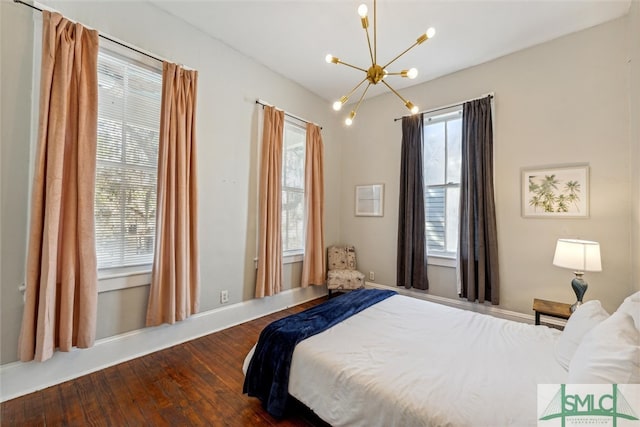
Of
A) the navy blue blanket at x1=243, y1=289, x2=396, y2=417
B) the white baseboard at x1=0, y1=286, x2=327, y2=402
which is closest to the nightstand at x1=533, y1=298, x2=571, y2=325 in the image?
the navy blue blanket at x1=243, y1=289, x2=396, y2=417

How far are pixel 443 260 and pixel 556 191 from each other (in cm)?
140

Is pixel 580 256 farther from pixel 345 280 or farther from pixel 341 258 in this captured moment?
pixel 341 258

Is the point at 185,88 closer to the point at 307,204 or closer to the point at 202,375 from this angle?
the point at 307,204

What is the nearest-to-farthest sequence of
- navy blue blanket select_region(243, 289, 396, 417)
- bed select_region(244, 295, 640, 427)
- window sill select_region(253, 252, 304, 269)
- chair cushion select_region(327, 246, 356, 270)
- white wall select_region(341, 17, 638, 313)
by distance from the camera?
bed select_region(244, 295, 640, 427) → navy blue blanket select_region(243, 289, 396, 417) → white wall select_region(341, 17, 638, 313) → window sill select_region(253, 252, 304, 269) → chair cushion select_region(327, 246, 356, 270)

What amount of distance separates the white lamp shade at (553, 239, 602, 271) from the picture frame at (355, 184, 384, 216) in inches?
83.8

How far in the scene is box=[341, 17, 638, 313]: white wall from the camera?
2439mm

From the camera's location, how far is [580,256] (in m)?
2.17

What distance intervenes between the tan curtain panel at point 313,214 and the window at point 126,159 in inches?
77.0

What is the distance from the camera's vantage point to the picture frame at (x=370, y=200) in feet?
13.2

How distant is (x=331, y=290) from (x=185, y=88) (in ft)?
10.4

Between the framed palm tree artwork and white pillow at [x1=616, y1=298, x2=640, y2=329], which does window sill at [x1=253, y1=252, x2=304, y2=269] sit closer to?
the framed palm tree artwork

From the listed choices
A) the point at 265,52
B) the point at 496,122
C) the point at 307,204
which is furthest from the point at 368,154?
the point at 265,52

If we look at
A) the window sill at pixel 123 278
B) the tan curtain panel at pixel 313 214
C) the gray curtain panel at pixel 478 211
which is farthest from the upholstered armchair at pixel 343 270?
the window sill at pixel 123 278

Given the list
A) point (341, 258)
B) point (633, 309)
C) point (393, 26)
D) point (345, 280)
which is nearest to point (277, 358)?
point (633, 309)
